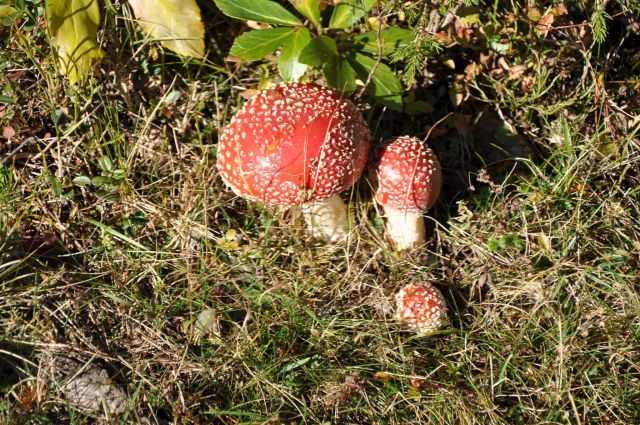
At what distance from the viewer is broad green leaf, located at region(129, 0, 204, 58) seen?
3309 mm

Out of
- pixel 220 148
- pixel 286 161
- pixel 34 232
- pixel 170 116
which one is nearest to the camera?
pixel 286 161

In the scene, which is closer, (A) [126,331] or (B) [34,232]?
(A) [126,331]

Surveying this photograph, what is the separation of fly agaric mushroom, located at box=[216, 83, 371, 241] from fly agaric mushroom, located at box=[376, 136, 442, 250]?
0.18m

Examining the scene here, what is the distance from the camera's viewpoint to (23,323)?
10.2 feet

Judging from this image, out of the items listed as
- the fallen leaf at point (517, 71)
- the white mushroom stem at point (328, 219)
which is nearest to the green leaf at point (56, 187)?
the white mushroom stem at point (328, 219)

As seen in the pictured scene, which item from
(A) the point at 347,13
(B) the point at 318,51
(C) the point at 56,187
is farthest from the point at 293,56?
(C) the point at 56,187

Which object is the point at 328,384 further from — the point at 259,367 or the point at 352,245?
the point at 352,245

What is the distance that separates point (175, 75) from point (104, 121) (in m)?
0.56

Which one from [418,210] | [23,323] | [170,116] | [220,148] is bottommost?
[23,323]

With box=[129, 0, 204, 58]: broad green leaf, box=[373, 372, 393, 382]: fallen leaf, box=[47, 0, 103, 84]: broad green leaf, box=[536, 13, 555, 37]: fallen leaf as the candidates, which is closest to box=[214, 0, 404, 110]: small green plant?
box=[129, 0, 204, 58]: broad green leaf

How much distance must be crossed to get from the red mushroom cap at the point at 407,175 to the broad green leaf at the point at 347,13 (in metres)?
0.76

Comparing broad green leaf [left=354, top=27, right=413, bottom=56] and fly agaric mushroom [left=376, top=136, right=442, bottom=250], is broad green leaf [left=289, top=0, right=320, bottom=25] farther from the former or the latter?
fly agaric mushroom [left=376, top=136, right=442, bottom=250]

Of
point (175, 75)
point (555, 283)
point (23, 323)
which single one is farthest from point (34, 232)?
point (555, 283)

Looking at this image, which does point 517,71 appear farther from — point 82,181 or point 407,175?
point 82,181
